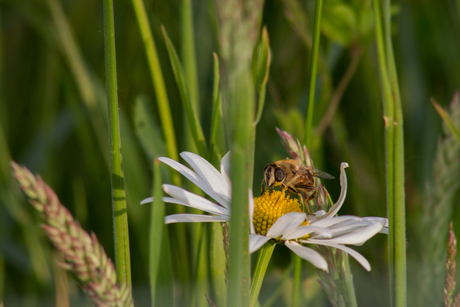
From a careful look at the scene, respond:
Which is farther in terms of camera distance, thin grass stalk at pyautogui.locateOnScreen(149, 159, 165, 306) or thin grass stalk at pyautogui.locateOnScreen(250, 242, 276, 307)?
thin grass stalk at pyautogui.locateOnScreen(250, 242, 276, 307)

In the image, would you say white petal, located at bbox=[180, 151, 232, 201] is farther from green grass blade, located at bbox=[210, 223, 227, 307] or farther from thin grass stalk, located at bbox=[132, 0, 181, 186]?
thin grass stalk, located at bbox=[132, 0, 181, 186]

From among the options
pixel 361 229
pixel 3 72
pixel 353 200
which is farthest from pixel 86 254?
pixel 3 72

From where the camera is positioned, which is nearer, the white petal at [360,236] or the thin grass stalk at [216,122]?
the white petal at [360,236]

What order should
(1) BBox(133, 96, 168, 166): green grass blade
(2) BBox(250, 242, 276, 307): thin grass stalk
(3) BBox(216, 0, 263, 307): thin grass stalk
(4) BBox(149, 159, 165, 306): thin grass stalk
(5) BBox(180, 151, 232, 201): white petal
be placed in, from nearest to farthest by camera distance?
(3) BBox(216, 0, 263, 307): thin grass stalk < (4) BBox(149, 159, 165, 306): thin grass stalk < (2) BBox(250, 242, 276, 307): thin grass stalk < (5) BBox(180, 151, 232, 201): white petal < (1) BBox(133, 96, 168, 166): green grass blade

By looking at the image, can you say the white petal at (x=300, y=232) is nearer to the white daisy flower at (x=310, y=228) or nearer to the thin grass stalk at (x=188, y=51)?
the white daisy flower at (x=310, y=228)

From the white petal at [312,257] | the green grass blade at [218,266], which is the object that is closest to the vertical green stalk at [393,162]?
the white petal at [312,257]

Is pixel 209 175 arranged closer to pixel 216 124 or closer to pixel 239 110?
pixel 216 124

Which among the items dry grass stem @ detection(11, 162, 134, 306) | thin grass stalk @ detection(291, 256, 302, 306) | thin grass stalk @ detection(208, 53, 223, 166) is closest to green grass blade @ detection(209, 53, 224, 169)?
thin grass stalk @ detection(208, 53, 223, 166)
